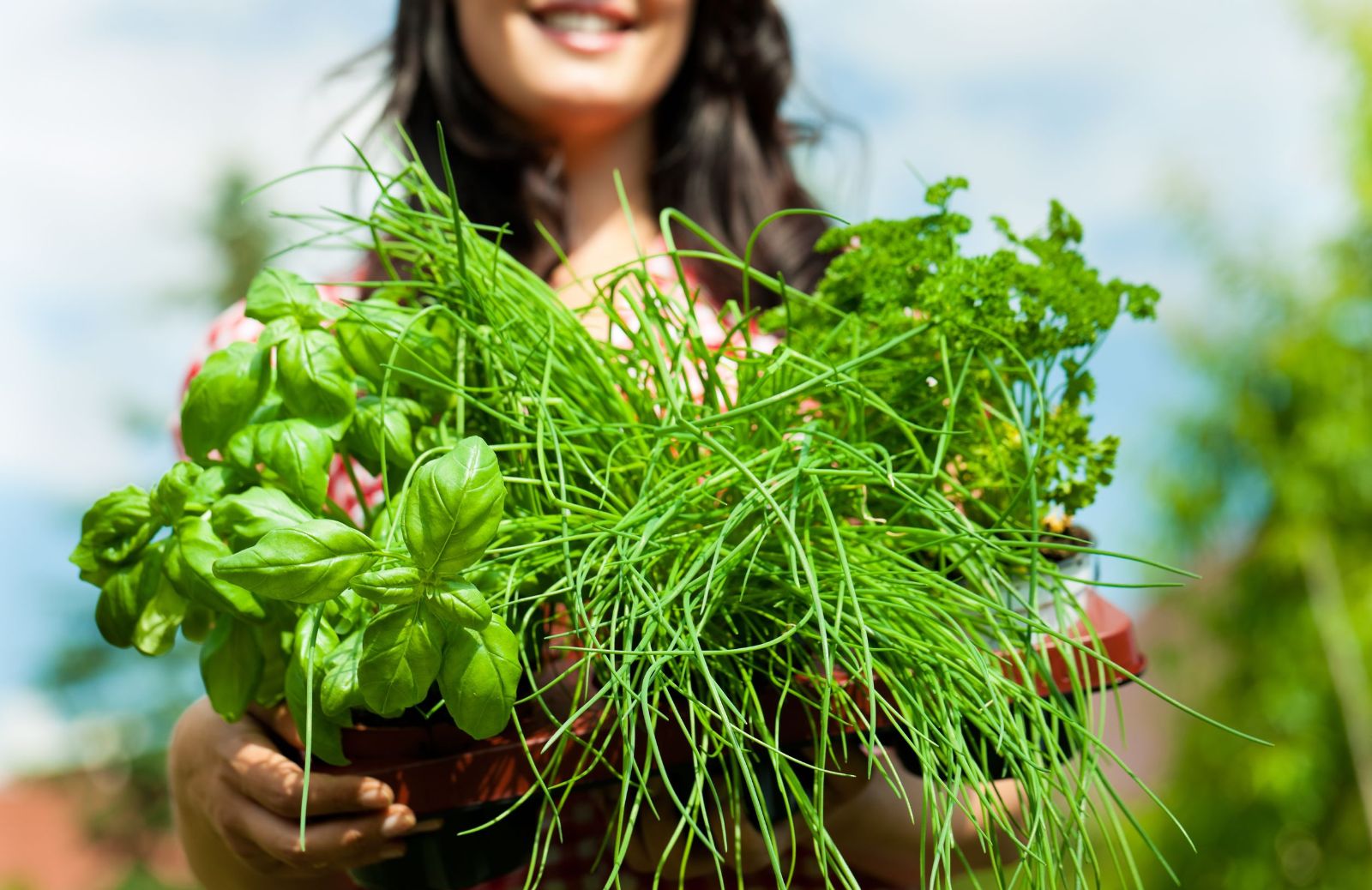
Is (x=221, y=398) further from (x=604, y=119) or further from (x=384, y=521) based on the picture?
(x=604, y=119)

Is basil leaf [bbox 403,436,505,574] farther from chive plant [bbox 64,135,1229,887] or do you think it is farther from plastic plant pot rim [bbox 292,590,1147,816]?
plastic plant pot rim [bbox 292,590,1147,816]

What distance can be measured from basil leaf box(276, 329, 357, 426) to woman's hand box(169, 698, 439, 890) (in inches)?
5.5

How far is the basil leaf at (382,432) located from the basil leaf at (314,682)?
72mm

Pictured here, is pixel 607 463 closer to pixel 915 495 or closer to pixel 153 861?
pixel 915 495

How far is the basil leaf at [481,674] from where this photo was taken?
36 centimetres

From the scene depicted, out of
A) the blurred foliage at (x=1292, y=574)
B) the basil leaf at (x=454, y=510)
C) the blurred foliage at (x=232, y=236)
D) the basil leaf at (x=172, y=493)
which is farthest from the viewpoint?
the blurred foliage at (x=232, y=236)

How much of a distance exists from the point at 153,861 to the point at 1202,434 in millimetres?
7454

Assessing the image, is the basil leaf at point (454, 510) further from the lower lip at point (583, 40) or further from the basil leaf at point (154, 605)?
the lower lip at point (583, 40)

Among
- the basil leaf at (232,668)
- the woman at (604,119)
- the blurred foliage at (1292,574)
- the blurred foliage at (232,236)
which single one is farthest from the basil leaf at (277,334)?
the blurred foliage at (232,236)

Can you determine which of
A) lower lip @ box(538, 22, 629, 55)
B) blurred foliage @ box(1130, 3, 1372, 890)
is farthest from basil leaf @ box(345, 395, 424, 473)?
blurred foliage @ box(1130, 3, 1372, 890)

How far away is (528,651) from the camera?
1.58 ft

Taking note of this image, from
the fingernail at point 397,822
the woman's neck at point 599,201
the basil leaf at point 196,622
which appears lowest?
the fingernail at point 397,822

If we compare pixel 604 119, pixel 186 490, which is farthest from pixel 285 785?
pixel 604 119

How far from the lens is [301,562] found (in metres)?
0.34
